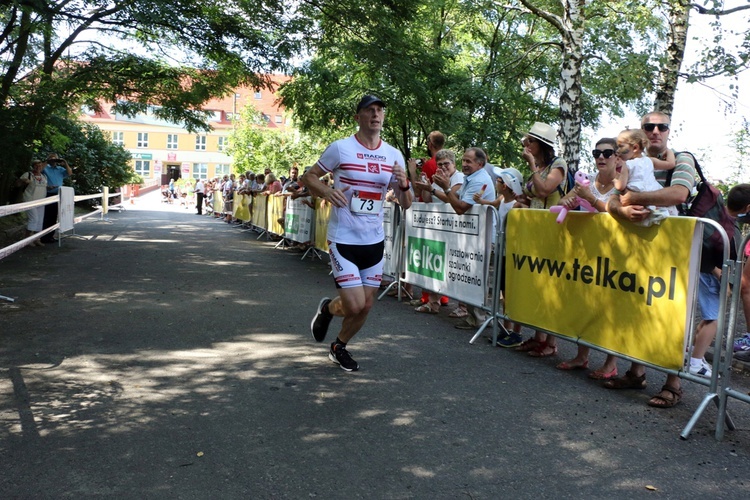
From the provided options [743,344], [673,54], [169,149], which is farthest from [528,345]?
[169,149]

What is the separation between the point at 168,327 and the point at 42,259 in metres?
7.08

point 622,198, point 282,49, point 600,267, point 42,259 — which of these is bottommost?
point 42,259

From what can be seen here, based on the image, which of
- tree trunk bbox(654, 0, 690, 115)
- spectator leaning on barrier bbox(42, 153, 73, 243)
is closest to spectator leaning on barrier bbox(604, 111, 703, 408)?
tree trunk bbox(654, 0, 690, 115)

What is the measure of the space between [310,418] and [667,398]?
2565mm

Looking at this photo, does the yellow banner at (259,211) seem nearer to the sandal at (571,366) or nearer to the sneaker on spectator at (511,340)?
the sneaker on spectator at (511,340)

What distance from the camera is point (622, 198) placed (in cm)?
516

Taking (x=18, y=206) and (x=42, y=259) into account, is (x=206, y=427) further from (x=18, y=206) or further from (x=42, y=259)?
(x=42, y=259)

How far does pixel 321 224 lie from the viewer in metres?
13.9

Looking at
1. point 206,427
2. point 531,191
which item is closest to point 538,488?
point 206,427

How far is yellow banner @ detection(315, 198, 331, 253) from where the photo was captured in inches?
532

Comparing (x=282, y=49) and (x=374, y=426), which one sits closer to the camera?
(x=374, y=426)

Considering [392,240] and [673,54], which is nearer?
[392,240]

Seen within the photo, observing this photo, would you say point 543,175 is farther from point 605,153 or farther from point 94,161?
point 94,161

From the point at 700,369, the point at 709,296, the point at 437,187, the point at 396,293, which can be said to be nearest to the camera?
the point at 700,369
